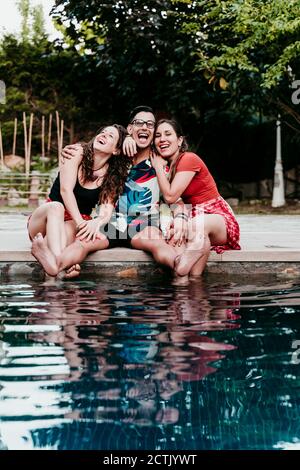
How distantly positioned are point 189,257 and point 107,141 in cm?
100

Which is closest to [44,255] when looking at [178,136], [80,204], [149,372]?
[80,204]

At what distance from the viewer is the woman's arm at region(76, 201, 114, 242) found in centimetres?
504

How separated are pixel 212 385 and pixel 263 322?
119cm

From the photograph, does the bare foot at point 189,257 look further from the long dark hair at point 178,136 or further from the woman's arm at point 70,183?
the woman's arm at point 70,183

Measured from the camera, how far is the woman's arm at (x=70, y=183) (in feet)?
16.7

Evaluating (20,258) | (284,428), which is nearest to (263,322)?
(284,428)

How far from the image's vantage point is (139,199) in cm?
530

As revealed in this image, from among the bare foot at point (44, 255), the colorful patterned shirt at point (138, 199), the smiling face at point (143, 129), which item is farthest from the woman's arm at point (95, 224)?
the smiling face at point (143, 129)

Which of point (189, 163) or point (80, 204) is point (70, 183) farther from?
point (189, 163)

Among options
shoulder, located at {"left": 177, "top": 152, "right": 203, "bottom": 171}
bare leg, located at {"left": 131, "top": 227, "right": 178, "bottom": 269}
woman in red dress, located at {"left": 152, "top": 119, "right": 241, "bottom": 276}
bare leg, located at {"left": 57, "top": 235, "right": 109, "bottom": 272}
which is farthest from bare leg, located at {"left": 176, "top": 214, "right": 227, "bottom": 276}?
bare leg, located at {"left": 57, "top": 235, "right": 109, "bottom": 272}

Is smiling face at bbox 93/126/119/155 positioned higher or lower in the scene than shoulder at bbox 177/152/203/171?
higher

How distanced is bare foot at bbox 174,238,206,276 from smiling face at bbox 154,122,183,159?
0.67 metres

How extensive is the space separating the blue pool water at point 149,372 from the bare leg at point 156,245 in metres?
0.60

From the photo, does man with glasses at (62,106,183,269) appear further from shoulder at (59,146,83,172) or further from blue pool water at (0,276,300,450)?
blue pool water at (0,276,300,450)
